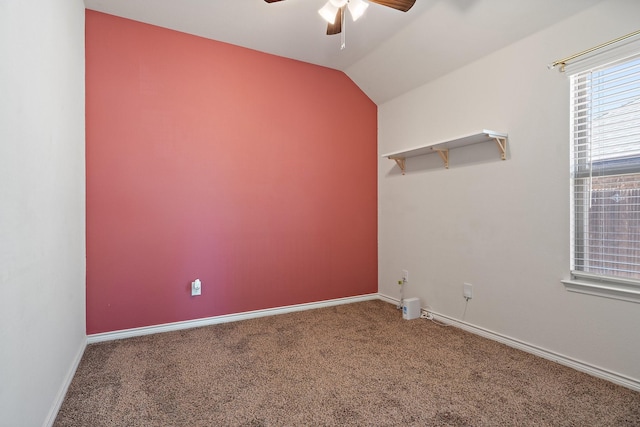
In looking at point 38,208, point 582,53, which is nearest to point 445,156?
point 582,53

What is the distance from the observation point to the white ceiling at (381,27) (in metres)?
2.39

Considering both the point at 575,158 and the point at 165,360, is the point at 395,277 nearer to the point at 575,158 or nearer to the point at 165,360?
→ the point at 575,158

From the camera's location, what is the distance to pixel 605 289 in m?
2.03

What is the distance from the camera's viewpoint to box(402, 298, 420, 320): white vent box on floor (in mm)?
3209

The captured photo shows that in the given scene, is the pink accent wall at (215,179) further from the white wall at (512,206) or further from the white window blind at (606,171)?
the white window blind at (606,171)

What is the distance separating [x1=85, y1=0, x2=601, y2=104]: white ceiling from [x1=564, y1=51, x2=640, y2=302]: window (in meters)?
0.55

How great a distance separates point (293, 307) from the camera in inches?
137

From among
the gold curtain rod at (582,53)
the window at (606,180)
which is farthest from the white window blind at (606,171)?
the gold curtain rod at (582,53)

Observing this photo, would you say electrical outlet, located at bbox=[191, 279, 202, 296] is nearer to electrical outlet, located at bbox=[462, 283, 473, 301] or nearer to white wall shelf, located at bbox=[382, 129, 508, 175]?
white wall shelf, located at bbox=[382, 129, 508, 175]

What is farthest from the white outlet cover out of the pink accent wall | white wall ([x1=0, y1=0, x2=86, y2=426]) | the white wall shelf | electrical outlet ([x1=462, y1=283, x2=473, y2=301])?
white wall ([x1=0, y1=0, x2=86, y2=426])

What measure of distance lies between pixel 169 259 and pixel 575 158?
3352mm

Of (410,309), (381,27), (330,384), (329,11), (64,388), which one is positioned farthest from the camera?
(410,309)

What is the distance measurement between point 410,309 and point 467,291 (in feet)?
1.93

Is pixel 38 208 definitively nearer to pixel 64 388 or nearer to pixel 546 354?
pixel 64 388
